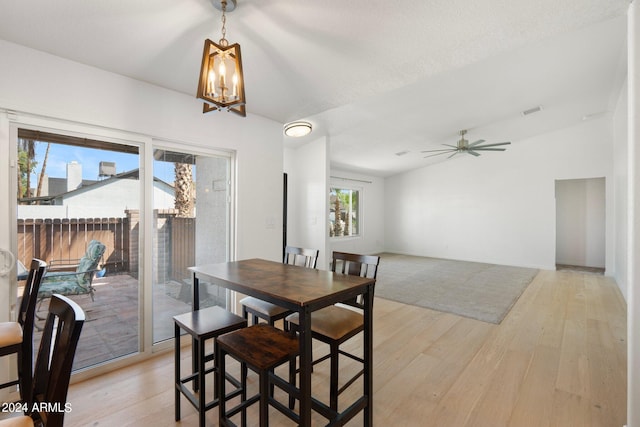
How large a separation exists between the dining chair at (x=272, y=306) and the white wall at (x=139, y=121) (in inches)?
29.9

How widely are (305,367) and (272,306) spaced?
0.90 m

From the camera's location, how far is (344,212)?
782cm

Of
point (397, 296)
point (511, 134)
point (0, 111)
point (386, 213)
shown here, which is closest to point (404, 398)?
point (397, 296)

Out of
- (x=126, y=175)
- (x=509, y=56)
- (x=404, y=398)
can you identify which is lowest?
(x=404, y=398)

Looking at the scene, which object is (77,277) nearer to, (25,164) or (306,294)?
(25,164)

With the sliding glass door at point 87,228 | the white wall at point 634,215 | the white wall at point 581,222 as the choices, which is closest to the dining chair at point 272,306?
the sliding glass door at point 87,228

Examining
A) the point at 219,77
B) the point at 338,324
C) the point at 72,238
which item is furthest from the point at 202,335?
the point at 72,238

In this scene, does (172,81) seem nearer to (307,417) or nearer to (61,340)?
(61,340)

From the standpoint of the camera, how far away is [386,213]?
899cm

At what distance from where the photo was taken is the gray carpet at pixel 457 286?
379cm

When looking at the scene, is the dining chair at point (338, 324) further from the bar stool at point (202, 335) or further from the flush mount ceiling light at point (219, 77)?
the flush mount ceiling light at point (219, 77)

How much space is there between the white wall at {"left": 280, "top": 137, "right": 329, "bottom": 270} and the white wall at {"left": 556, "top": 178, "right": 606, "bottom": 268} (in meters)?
5.80

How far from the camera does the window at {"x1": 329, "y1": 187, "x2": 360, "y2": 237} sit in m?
7.57

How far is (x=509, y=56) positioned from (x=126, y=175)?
153 inches
